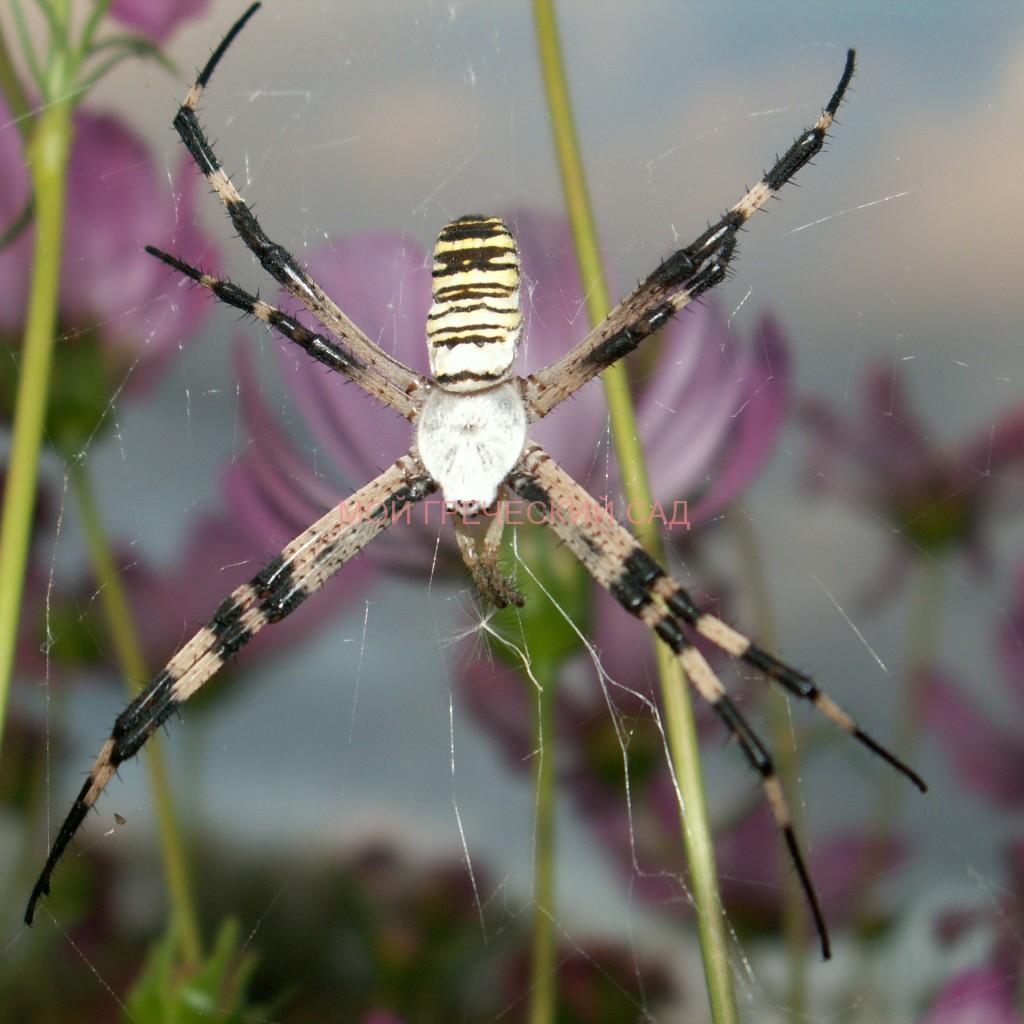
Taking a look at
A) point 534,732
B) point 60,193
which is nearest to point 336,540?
point 534,732

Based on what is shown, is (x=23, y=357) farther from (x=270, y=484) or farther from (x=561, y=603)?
(x=561, y=603)

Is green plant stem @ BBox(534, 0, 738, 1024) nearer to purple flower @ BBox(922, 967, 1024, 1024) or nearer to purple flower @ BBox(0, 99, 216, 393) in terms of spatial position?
purple flower @ BBox(922, 967, 1024, 1024)

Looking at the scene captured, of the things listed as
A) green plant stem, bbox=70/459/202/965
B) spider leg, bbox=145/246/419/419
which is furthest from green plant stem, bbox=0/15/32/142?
green plant stem, bbox=70/459/202/965

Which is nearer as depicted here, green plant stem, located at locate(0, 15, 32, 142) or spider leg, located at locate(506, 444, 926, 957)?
spider leg, located at locate(506, 444, 926, 957)

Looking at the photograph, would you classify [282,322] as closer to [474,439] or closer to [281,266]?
[281,266]

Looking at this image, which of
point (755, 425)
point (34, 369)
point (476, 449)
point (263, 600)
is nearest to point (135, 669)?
point (263, 600)
